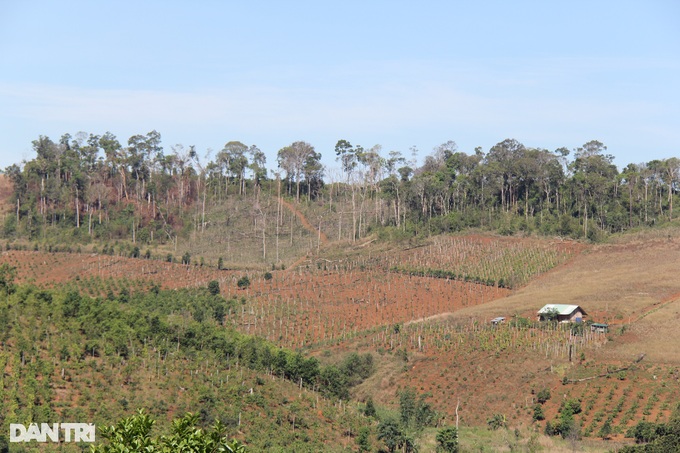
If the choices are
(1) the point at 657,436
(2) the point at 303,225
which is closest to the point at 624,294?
(1) the point at 657,436

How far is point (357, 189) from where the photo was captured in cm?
9506

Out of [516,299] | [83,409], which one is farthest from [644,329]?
[83,409]

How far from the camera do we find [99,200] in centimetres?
8262

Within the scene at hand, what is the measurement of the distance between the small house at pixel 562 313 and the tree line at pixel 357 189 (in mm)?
20273

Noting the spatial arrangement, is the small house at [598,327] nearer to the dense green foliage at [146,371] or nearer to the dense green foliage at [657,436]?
the dense green foliage at [657,436]

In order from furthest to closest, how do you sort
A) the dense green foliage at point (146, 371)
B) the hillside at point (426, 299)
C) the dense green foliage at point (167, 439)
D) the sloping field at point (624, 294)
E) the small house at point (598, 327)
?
the small house at point (598, 327) → the sloping field at point (624, 294) → the hillside at point (426, 299) → the dense green foliage at point (146, 371) → the dense green foliage at point (167, 439)

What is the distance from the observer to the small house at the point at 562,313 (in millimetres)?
55688

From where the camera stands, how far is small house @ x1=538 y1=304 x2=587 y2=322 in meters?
55.7

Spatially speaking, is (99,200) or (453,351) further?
(99,200)

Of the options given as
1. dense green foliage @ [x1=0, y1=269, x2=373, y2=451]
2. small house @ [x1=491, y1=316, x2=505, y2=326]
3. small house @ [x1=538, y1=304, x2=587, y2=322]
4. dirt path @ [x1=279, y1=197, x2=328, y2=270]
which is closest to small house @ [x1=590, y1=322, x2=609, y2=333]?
small house @ [x1=538, y1=304, x2=587, y2=322]

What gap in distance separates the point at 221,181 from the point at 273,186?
5843 mm

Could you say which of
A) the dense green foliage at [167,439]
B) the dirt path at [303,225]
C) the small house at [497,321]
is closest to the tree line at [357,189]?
the dirt path at [303,225]

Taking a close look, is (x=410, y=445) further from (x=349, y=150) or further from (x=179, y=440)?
(x=349, y=150)

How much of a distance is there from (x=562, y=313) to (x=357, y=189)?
42393mm
